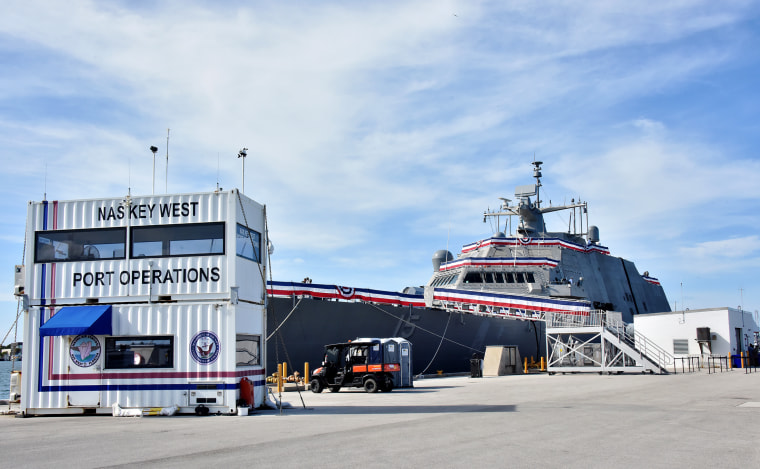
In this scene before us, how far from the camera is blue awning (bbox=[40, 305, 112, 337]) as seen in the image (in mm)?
14614

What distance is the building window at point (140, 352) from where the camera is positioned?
14938mm

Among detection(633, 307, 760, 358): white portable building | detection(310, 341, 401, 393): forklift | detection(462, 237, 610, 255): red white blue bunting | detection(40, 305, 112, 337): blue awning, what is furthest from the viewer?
detection(462, 237, 610, 255): red white blue bunting

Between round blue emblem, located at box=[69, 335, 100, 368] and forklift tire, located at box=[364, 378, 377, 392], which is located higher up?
round blue emblem, located at box=[69, 335, 100, 368]

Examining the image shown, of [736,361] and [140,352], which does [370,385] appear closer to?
[140,352]

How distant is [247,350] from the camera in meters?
15.5

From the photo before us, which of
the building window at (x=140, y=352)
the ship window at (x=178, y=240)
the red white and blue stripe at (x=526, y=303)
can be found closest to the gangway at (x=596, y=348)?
the red white and blue stripe at (x=526, y=303)

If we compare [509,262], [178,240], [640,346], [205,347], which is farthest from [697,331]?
[178,240]

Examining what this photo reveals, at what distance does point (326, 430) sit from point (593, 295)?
34227 mm

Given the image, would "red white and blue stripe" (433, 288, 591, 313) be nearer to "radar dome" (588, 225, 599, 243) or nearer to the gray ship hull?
the gray ship hull

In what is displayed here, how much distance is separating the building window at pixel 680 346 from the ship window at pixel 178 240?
30305 mm

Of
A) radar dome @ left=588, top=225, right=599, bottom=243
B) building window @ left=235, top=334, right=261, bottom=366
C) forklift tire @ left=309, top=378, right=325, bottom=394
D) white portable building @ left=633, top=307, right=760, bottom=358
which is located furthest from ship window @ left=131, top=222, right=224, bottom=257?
radar dome @ left=588, top=225, right=599, bottom=243

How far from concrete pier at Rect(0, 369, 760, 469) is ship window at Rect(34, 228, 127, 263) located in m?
3.65

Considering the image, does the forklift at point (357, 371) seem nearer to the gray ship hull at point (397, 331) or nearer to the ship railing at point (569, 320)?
the gray ship hull at point (397, 331)

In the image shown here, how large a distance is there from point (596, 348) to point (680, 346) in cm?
653
